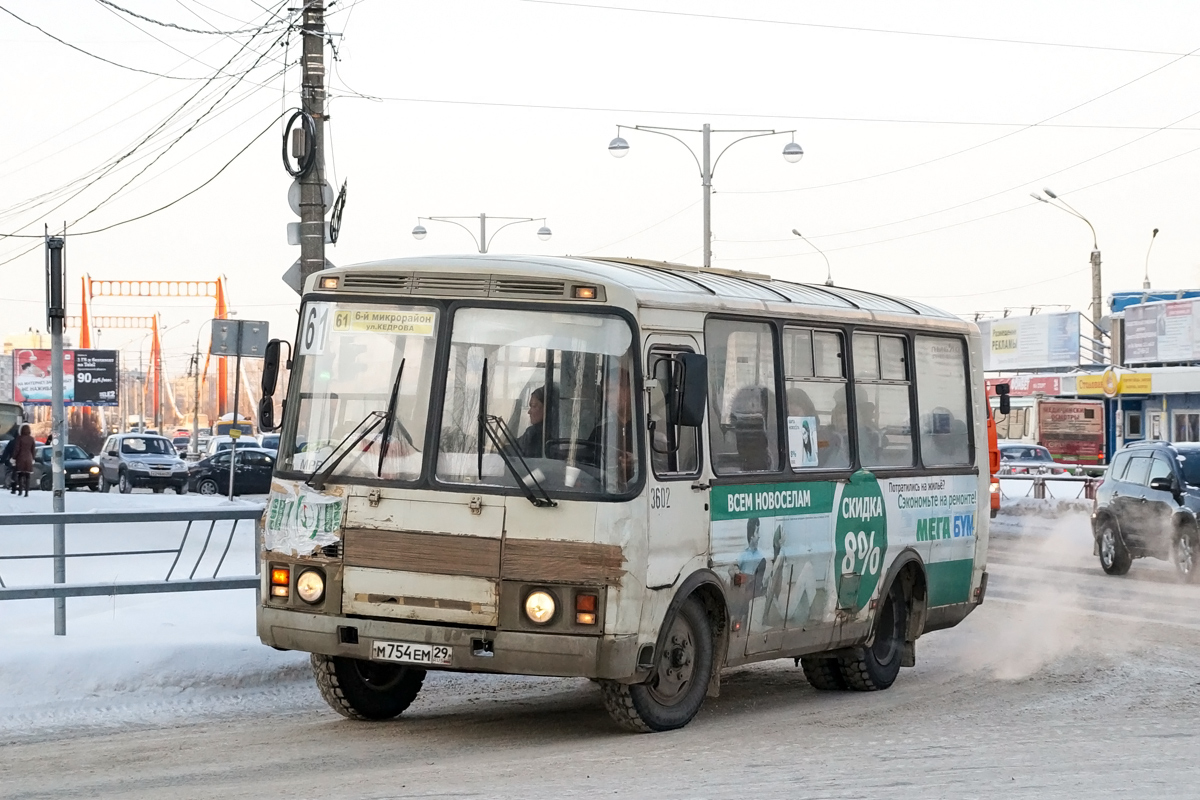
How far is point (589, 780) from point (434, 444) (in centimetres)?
210

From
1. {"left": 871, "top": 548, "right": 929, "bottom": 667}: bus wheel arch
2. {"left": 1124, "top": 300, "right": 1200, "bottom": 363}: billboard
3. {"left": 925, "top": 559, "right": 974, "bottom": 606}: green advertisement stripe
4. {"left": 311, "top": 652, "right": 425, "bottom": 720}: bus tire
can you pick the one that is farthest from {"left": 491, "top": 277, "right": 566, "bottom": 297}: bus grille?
{"left": 1124, "top": 300, "right": 1200, "bottom": 363}: billboard

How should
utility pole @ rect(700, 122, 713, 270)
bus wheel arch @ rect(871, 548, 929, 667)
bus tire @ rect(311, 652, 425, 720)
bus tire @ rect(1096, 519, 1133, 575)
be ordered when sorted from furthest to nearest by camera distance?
utility pole @ rect(700, 122, 713, 270) < bus tire @ rect(1096, 519, 1133, 575) < bus wheel arch @ rect(871, 548, 929, 667) < bus tire @ rect(311, 652, 425, 720)

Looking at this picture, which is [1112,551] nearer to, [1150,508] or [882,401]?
[1150,508]

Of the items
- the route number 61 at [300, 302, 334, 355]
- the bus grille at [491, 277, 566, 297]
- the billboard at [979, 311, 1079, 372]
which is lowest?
A: the route number 61 at [300, 302, 334, 355]

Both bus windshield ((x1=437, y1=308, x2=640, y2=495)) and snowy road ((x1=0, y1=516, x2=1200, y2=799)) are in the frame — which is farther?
bus windshield ((x1=437, y1=308, x2=640, y2=495))

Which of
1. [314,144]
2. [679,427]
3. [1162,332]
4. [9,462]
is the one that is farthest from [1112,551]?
[1162,332]

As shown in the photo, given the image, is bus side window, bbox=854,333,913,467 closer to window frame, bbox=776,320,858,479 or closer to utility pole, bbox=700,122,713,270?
window frame, bbox=776,320,858,479

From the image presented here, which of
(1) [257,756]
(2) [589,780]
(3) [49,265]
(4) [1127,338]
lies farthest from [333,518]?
(4) [1127,338]

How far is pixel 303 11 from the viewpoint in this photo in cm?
1531

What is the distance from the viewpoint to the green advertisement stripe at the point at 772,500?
31.8 ft

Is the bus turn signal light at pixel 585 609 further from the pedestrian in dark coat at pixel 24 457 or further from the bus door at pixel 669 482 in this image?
the pedestrian in dark coat at pixel 24 457

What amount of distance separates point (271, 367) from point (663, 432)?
7.44ft

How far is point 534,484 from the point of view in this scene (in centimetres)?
867

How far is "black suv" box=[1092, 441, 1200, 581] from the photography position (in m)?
20.7
